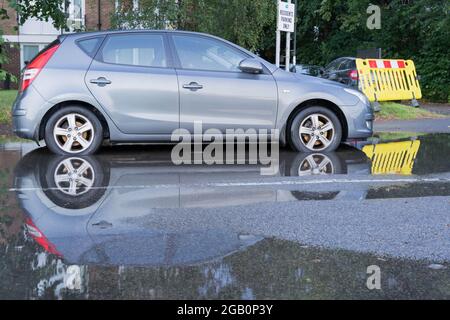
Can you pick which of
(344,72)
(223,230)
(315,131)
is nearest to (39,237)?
(223,230)

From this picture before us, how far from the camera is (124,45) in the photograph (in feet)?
26.2

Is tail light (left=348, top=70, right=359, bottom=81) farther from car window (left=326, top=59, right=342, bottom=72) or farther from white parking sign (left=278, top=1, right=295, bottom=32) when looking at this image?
white parking sign (left=278, top=1, right=295, bottom=32)

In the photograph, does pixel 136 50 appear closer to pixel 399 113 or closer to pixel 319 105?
pixel 319 105

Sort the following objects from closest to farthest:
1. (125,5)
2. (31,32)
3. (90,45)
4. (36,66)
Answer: (36,66)
(90,45)
(125,5)
(31,32)

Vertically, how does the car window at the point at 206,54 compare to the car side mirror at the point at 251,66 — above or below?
above

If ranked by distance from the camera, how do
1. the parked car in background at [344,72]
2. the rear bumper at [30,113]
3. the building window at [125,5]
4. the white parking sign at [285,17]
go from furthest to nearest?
the parked car in background at [344,72] → the building window at [125,5] → the white parking sign at [285,17] → the rear bumper at [30,113]

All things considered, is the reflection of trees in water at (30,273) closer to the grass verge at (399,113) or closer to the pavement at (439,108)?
the grass verge at (399,113)

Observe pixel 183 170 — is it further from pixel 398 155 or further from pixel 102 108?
pixel 398 155

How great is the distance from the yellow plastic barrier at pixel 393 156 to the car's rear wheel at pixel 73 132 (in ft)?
11.7

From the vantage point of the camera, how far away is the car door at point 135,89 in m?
7.70

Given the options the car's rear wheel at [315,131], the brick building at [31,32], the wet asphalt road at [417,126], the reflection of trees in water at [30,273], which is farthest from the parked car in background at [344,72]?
the reflection of trees in water at [30,273]

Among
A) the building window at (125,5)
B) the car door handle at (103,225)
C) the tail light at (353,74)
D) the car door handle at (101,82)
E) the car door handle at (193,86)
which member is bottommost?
the car door handle at (103,225)

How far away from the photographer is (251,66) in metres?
7.86

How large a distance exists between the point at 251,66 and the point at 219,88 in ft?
1.67
